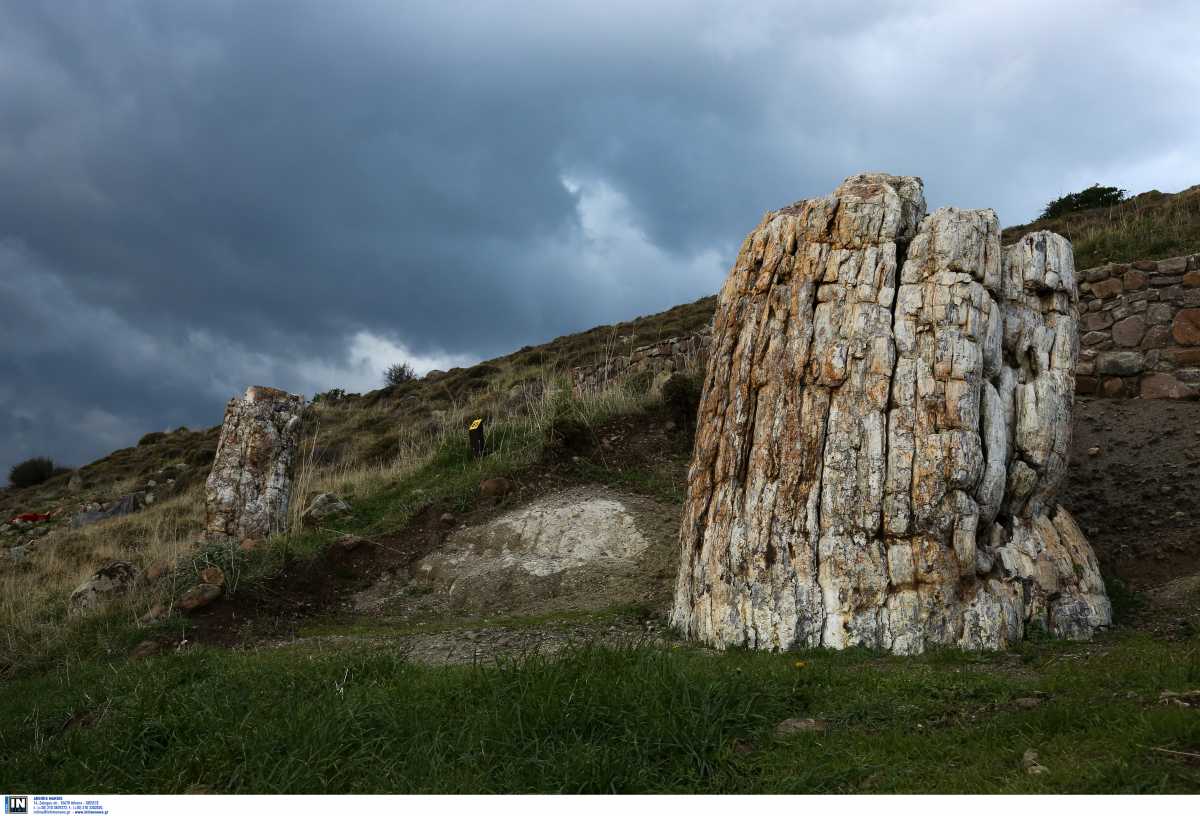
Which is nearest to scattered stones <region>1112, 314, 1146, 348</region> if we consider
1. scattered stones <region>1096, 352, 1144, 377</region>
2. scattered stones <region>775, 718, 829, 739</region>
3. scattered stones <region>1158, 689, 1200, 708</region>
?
scattered stones <region>1096, 352, 1144, 377</region>

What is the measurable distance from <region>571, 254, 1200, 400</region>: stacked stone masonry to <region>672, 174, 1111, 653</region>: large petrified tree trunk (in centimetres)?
568

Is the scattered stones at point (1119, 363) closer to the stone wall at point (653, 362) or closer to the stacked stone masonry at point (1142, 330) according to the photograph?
the stacked stone masonry at point (1142, 330)

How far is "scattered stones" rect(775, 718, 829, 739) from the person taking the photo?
175 inches

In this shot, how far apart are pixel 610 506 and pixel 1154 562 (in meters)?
5.86

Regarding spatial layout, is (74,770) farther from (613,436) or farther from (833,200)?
(613,436)

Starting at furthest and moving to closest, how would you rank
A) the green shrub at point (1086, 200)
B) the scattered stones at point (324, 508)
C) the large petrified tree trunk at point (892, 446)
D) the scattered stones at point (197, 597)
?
the green shrub at point (1086, 200) → the scattered stones at point (324, 508) → the scattered stones at point (197, 597) → the large petrified tree trunk at point (892, 446)

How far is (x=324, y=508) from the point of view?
506 inches

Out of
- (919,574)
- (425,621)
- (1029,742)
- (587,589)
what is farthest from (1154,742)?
(425,621)

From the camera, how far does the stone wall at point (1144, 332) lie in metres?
11.9

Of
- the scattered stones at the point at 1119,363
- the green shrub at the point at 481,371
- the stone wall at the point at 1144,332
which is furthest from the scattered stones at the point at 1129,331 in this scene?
the green shrub at the point at 481,371

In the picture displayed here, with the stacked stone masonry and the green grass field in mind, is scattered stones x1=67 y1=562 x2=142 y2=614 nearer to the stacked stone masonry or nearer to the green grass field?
the green grass field

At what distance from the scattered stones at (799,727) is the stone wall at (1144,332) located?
9614 millimetres

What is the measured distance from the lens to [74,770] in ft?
15.3

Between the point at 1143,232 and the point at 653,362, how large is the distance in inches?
371
